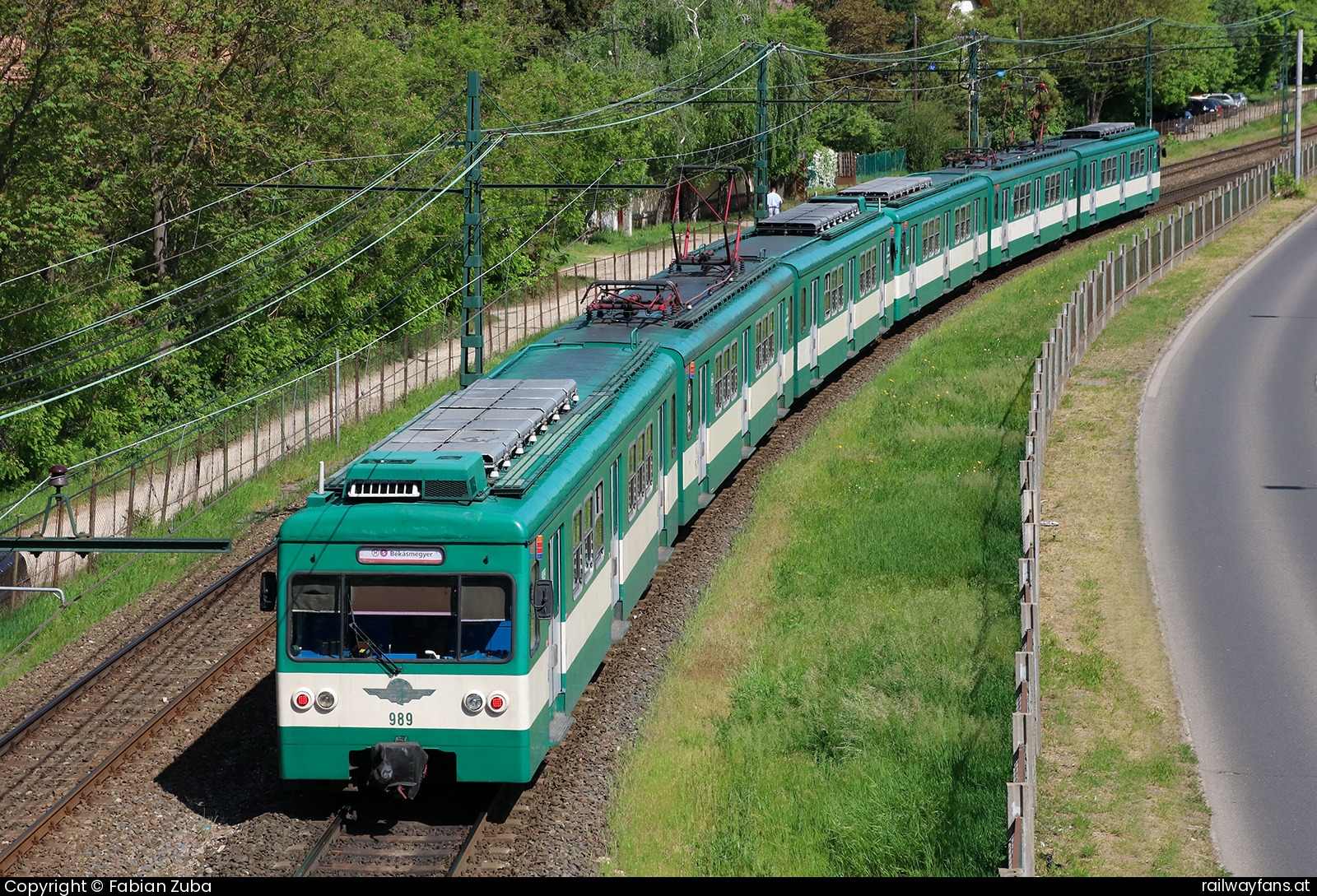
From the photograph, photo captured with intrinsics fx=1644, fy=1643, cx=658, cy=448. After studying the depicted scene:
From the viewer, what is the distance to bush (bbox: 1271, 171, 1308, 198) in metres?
55.6

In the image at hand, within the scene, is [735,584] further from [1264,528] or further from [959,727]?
[1264,528]

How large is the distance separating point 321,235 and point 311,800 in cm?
2435

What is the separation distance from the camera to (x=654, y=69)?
6506 cm

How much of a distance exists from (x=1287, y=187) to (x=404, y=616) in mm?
50551

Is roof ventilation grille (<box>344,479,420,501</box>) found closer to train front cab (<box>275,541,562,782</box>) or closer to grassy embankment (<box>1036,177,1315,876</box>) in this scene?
train front cab (<box>275,541,562,782</box>)

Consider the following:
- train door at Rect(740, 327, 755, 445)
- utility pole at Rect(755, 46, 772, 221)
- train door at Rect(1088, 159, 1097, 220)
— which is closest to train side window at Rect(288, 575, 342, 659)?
train door at Rect(740, 327, 755, 445)

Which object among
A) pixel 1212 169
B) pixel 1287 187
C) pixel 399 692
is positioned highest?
pixel 1212 169

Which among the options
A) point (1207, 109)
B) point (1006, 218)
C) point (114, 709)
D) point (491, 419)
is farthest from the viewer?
point (1207, 109)

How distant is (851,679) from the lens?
15969 millimetres

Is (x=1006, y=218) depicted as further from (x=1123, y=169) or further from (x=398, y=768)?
(x=398, y=768)

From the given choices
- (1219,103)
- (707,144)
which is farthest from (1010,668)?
(1219,103)

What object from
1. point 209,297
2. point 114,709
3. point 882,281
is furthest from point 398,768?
point 209,297

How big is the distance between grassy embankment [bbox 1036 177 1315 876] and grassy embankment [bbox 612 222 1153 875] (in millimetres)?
527

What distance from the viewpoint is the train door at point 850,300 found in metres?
30.2
